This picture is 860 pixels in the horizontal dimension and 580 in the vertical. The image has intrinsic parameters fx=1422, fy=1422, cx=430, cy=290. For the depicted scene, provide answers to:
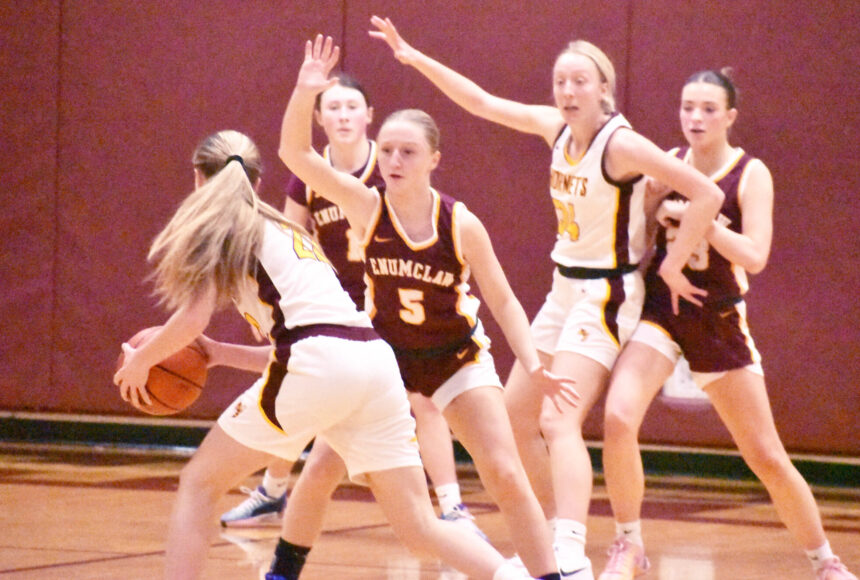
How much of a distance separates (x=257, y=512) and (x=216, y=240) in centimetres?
283

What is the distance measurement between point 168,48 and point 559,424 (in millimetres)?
4782

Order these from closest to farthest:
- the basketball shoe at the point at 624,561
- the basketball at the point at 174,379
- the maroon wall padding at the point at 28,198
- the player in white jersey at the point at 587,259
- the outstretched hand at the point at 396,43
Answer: the basketball at the point at 174,379
the player in white jersey at the point at 587,259
the basketball shoe at the point at 624,561
the outstretched hand at the point at 396,43
the maroon wall padding at the point at 28,198

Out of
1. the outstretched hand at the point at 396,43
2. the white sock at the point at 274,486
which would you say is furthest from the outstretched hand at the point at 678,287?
the white sock at the point at 274,486

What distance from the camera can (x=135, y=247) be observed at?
8.70 metres

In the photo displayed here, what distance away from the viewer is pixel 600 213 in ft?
16.3

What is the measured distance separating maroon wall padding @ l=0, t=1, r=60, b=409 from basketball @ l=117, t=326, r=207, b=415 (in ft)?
16.3

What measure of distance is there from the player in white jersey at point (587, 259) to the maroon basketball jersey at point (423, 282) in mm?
568

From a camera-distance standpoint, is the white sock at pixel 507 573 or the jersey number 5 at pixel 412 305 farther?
the jersey number 5 at pixel 412 305

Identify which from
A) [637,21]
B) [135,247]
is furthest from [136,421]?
[637,21]

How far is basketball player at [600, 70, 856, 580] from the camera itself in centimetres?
486

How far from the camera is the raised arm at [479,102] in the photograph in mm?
5266

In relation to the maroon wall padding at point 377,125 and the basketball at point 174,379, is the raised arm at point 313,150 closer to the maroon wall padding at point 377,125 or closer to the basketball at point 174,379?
the basketball at point 174,379

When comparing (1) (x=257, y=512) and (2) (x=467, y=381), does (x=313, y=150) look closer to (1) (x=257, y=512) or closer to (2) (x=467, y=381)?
(2) (x=467, y=381)

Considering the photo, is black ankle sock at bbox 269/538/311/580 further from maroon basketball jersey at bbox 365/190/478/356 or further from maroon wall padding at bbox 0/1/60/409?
maroon wall padding at bbox 0/1/60/409
